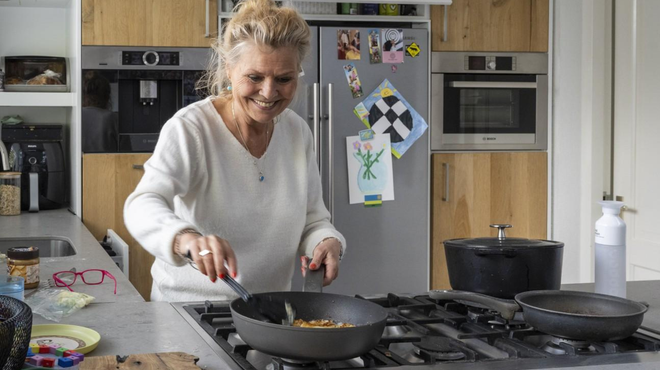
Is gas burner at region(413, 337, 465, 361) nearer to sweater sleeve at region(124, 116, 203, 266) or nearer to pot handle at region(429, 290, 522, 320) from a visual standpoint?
pot handle at region(429, 290, 522, 320)

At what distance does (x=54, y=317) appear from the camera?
142cm

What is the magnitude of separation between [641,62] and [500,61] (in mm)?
628

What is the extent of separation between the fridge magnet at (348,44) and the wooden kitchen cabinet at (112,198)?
1.00m

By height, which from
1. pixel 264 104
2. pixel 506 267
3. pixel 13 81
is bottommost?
pixel 506 267

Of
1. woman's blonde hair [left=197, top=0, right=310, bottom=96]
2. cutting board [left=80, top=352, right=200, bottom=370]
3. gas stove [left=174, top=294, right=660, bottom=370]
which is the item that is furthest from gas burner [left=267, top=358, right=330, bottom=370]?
woman's blonde hair [left=197, top=0, right=310, bottom=96]

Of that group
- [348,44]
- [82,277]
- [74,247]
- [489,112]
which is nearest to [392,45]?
[348,44]

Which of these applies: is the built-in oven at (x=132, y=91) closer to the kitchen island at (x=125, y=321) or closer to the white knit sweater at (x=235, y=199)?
the kitchen island at (x=125, y=321)

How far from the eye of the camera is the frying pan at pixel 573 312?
120 cm

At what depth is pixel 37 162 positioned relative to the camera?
3439mm

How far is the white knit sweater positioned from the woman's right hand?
31cm

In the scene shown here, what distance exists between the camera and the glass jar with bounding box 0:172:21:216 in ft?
10.6

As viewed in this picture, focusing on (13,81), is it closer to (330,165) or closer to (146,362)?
(330,165)

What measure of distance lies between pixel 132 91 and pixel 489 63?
5.40ft

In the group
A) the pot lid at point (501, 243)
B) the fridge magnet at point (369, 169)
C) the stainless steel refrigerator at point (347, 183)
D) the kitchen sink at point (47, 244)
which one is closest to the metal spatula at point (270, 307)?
the pot lid at point (501, 243)
